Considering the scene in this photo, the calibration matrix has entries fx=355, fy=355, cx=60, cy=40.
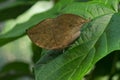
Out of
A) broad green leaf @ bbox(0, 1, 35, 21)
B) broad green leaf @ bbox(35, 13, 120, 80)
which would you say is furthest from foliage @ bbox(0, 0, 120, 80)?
broad green leaf @ bbox(0, 1, 35, 21)

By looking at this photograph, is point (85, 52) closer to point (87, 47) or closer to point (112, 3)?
point (87, 47)

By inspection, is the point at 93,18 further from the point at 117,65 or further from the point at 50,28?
the point at 117,65

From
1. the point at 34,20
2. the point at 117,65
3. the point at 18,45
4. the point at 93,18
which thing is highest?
the point at 93,18

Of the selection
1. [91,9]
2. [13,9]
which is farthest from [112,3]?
[13,9]

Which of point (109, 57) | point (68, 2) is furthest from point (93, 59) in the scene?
point (109, 57)

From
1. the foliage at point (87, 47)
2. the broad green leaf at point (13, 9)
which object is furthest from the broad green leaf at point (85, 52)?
the broad green leaf at point (13, 9)

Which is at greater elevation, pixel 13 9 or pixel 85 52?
pixel 85 52

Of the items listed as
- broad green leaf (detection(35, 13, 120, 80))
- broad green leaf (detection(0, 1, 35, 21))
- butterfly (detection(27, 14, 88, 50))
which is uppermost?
butterfly (detection(27, 14, 88, 50))

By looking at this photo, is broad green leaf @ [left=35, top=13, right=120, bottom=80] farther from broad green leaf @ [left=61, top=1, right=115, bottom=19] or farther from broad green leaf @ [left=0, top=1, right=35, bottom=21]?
broad green leaf @ [left=0, top=1, right=35, bottom=21]

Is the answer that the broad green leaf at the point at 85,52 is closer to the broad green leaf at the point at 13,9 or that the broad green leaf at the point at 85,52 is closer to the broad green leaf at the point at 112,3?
the broad green leaf at the point at 112,3
